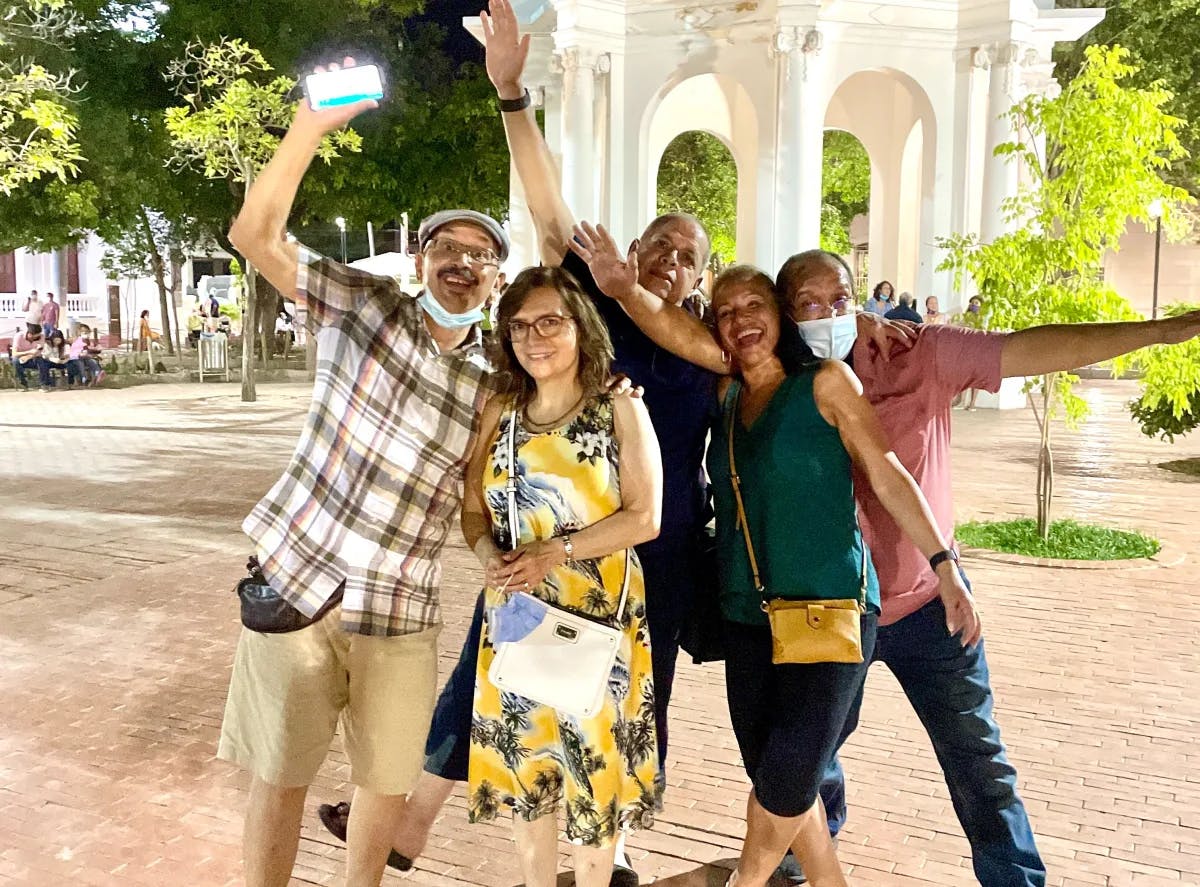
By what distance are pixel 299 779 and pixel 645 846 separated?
150 cm

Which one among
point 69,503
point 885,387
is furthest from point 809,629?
point 69,503

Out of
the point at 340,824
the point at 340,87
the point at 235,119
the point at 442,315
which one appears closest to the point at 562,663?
the point at 442,315

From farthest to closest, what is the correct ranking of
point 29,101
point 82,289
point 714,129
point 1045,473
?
1. point 82,289
2. point 714,129
3. point 29,101
4. point 1045,473

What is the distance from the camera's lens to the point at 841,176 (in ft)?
105

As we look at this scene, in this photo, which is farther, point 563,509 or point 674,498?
point 674,498

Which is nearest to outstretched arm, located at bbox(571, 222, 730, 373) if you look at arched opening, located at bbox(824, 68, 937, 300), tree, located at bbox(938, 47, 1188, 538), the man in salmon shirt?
the man in salmon shirt

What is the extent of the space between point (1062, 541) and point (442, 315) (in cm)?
730

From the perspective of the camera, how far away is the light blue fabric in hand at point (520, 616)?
294 centimetres

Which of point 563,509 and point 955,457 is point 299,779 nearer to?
point 563,509

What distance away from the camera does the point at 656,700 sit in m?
3.31

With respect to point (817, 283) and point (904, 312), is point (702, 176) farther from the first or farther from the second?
point (817, 283)

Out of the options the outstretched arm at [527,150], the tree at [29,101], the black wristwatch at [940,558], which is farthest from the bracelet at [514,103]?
the tree at [29,101]

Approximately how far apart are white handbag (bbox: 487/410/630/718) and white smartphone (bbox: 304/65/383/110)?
1.41 m

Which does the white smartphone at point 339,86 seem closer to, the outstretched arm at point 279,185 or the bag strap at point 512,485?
the outstretched arm at point 279,185
